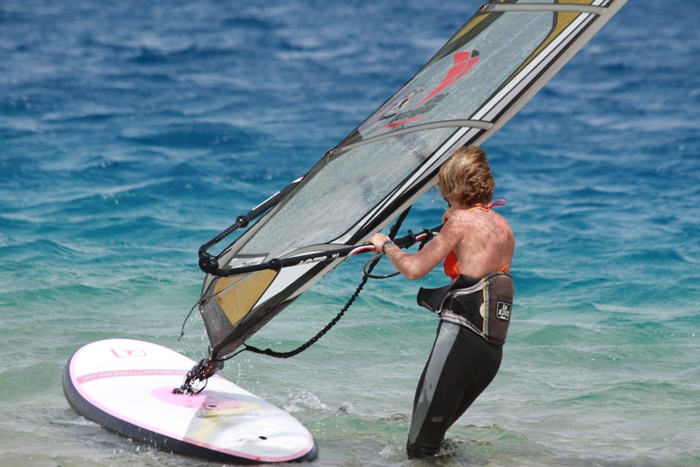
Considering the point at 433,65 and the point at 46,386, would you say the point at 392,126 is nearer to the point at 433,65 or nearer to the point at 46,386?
the point at 433,65

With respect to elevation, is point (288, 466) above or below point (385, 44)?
below

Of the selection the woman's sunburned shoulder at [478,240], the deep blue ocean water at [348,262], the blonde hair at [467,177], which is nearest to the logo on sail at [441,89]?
the blonde hair at [467,177]

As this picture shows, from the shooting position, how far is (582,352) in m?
6.59

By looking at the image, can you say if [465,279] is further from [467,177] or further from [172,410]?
[172,410]

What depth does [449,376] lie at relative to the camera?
11.4 ft

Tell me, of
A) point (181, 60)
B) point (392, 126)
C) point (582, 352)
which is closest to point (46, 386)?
point (392, 126)

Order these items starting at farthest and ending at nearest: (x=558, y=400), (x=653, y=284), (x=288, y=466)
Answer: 1. (x=653, y=284)
2. (x=558, y=400)
3. (x=288, y=466)

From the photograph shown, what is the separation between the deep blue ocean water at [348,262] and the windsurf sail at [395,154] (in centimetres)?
96

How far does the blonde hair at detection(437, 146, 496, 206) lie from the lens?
132 inches

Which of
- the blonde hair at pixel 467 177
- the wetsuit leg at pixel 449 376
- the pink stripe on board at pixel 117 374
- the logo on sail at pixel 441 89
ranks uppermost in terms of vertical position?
the logo on sail at pixel 441 89

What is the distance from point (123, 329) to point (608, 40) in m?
19.2

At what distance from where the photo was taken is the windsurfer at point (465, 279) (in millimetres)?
3369

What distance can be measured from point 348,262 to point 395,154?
5.47 meters

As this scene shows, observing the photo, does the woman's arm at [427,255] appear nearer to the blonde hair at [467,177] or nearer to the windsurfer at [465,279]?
the windsurfer at [465,279]
